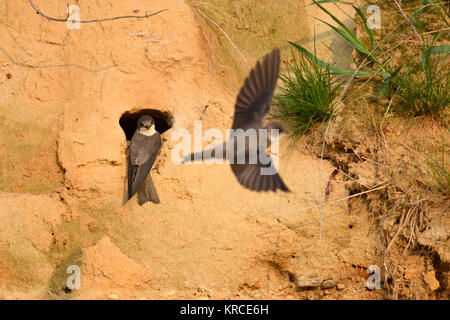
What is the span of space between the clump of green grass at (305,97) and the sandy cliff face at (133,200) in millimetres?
166

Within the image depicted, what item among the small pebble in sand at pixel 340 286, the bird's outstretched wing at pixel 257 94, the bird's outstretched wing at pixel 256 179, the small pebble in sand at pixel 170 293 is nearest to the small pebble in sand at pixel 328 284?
the small pebble in sand at pixel 340 286

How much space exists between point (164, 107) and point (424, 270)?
1644mm

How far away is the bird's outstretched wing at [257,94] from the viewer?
111 inches

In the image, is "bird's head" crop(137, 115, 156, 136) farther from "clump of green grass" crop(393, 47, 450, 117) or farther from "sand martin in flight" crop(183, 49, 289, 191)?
"clump of green grass" crop(393, 47, 450, 117)

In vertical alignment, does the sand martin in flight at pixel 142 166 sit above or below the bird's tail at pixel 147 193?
above

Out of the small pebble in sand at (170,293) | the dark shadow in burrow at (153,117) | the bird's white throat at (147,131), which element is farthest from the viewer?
the dark shadow in burrow at (153,117)

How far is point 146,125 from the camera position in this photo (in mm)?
3094

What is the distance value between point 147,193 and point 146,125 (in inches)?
17.3

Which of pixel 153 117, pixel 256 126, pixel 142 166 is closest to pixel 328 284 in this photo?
pixel 256 126

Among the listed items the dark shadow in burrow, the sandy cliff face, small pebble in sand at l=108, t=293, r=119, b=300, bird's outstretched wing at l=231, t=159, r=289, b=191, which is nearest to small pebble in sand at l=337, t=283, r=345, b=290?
the sandy cliff face

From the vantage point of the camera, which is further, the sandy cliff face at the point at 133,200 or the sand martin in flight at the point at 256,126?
the sand martin in flight at the point at 256,126

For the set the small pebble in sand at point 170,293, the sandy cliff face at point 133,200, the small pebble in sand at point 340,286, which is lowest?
the small pebble in sand at point 170,293

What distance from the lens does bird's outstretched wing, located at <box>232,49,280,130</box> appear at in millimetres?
2832

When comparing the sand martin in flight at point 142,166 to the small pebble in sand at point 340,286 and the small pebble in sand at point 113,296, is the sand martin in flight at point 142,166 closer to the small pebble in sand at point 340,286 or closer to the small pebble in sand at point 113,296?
the small pebble in sand at point 113,296
